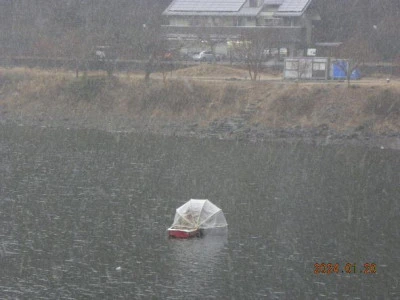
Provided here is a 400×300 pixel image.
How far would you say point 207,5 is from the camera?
59594mm

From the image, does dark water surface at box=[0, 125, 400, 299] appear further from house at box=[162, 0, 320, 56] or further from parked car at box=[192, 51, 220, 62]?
house at box=[162, 0, 320, 56]

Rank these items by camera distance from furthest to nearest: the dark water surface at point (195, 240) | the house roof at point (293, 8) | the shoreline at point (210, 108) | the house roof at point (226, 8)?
the house roof at point (226, 8), the house roof at point (293, 8), the shoreline at point (210, 108), the dark water surface at point (195, 240)

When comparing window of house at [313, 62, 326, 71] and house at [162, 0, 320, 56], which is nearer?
window of house at [313, 62, 326, 71]

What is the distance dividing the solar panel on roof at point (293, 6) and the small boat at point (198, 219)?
36510 millimetres

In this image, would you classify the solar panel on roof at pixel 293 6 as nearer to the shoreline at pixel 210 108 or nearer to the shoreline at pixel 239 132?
the shoreline at pixel 210 108

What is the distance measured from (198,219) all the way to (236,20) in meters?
38.4

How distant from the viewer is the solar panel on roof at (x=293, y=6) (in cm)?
5597

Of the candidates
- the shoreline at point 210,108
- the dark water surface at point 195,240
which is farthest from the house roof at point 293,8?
the dark water surface at point 195,240

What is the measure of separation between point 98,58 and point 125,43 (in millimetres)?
2080

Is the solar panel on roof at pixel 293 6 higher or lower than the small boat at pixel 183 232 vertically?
higher

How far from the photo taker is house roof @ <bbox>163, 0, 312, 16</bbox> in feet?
185

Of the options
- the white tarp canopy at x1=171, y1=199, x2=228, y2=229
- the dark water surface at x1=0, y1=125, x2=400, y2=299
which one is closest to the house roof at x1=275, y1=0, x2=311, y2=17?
the dark water surface at x1=0, y1=125, x2=400, y2=299

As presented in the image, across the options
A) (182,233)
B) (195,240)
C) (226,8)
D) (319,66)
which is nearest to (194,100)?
(319,66)

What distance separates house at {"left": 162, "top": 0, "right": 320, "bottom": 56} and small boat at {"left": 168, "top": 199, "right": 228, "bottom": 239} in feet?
110
